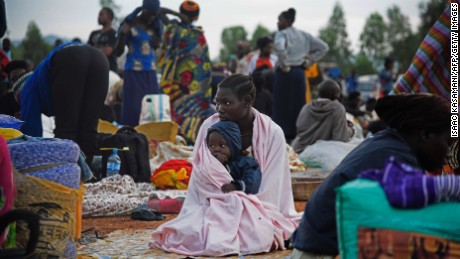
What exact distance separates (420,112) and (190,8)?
9.39 meters

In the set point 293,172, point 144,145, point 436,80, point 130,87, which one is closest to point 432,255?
point 436,80

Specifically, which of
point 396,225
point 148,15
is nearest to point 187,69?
point 148,15

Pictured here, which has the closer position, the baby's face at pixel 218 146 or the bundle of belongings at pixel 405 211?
the bundle of belongings at pixel 405 211

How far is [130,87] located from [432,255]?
918 cm

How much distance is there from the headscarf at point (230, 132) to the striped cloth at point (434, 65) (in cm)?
143

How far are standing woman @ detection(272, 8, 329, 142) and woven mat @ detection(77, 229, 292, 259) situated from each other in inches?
288

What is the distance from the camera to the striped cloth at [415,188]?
295 cm

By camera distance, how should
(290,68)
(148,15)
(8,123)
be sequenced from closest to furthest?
(8,123) → (148,15) → (290,68)

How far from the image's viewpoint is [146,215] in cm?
721

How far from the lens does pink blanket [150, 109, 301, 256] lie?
18.1ft

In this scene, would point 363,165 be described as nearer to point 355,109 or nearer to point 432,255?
point 432,255

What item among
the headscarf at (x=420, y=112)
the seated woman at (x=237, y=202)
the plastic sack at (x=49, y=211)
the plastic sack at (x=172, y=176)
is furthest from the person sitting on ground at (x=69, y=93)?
the headscarf at (x=420, y=112)

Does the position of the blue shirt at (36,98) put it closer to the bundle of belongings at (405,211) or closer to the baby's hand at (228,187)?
the baby's hand at (228,187)

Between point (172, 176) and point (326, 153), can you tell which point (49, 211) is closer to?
point (172, 176)
